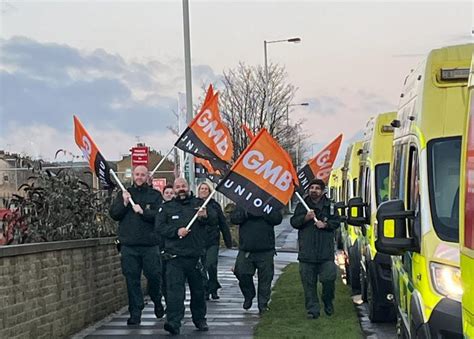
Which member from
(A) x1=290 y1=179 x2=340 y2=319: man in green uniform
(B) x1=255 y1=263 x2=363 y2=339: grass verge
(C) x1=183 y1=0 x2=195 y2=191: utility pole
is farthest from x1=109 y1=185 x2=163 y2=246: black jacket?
(C) x1=183 y1=0 x2=195 y2=191: utility pole

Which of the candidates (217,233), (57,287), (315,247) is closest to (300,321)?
(315,247)

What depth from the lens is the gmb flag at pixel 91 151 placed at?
10.7 meters

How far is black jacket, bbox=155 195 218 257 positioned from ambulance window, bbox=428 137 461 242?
3.99 meters

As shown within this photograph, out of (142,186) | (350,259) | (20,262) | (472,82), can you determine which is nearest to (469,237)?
(472,82)

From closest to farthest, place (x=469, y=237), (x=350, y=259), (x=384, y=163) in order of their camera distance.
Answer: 1. (x=469, y=237)
2. (x=384, y=163)
3. (x=350, y=259)

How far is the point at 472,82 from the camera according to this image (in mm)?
4145

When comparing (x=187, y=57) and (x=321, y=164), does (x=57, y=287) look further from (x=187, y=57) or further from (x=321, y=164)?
(x=187, y=57)

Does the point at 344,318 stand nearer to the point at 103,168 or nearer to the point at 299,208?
the point at 299,208

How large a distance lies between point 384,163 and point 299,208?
1664 millimetres

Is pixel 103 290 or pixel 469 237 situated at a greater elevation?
pixel 469 237

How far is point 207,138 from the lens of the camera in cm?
1270

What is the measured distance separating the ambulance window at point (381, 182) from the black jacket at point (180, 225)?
2757mm

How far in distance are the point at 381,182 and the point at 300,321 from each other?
235 cm

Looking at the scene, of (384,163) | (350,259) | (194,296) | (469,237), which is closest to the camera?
(469,237)
